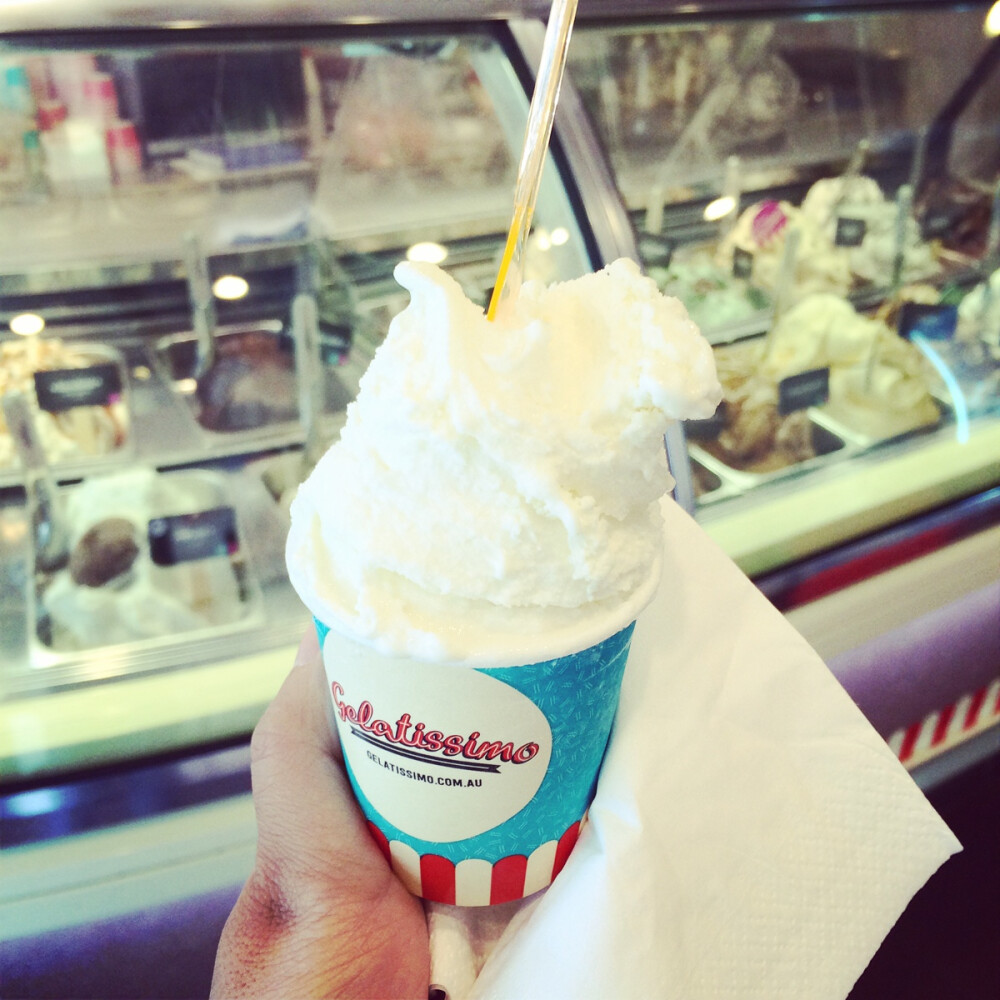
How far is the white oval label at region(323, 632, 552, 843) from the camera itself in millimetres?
731

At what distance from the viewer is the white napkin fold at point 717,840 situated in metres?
0.83

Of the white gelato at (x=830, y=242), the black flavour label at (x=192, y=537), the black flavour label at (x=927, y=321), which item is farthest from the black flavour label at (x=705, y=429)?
the black flavour label at (x=192, y=537)

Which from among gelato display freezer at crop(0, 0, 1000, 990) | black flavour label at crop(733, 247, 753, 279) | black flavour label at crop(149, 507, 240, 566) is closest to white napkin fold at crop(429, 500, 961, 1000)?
gelato display freezer at crop(0, 0, 1000, 990)

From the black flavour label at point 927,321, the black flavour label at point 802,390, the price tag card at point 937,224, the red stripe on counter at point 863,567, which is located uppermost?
the price tag card at point 937,224

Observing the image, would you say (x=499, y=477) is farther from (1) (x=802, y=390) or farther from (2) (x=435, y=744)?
(1) (x=802, y=390)

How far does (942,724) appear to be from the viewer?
6.42ft

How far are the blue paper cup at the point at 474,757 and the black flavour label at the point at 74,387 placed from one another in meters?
0.96

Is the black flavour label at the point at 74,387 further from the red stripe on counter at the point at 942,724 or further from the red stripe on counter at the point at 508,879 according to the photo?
the red stripe on counter at the point at 942,724

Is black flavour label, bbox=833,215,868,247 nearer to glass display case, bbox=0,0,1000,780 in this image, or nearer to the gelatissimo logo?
glass display case, bbox=0,0,1000,780

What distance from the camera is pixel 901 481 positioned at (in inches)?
72.0

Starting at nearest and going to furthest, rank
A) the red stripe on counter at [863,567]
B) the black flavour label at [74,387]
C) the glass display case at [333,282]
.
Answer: the glass display case at [333,282], the black flavour label at [74,387], the red stripe on counter at [863,567]

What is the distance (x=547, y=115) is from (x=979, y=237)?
7.86 ft

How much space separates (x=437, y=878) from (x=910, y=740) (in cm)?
144

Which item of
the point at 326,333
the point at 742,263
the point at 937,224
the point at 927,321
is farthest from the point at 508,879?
the point at 937,224
